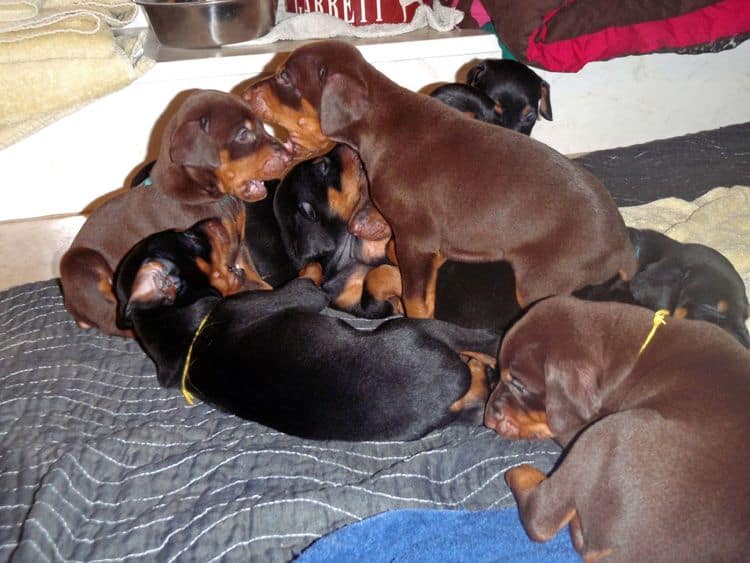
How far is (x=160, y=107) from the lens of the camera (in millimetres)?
4172

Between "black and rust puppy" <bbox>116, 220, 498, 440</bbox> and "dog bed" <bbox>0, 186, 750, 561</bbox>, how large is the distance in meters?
0.11

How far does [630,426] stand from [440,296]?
46.0 inches

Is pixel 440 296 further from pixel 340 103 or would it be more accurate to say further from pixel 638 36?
pixel 638 36

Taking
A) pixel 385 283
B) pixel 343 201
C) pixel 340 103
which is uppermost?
pixel 340 103

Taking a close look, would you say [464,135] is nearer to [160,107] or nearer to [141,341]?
[141,341]

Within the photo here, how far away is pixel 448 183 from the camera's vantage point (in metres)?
2.88

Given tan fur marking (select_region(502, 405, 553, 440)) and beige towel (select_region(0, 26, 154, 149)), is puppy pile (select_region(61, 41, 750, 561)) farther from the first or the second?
beige towel (select_region(0, 26, 154, 149))

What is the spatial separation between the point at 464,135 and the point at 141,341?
1.53 metres

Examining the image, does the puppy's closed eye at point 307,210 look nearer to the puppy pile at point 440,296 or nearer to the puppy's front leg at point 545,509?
the puppy pile at point 440,296

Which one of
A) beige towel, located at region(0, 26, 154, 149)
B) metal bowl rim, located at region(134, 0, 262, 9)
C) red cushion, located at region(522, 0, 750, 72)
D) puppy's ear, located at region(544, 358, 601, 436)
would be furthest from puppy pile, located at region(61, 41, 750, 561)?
metal bowl rim, located at region(134, 0, 262, 9)

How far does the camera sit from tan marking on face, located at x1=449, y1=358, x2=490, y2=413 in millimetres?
2598

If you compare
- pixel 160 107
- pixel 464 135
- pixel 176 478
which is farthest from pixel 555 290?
pixel 160 107

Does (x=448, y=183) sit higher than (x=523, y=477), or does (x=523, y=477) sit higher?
(x=448, y=183)

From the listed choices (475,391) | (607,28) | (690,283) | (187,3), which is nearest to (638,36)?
(607,28)
